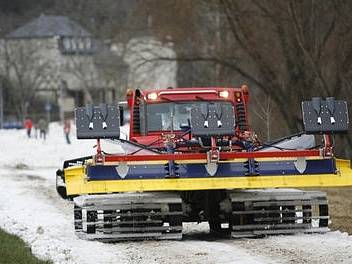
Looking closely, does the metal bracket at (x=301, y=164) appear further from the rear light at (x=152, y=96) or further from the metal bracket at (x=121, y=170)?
the rear light at (x=152, y=96)

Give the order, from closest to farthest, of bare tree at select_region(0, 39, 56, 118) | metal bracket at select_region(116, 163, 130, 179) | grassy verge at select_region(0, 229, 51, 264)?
grassy verge at select_region(0, 229, 51, 264) < metal bracket at select_region(116, 163, 130, 179) < bare tree at select_region(0, 39, 56, 118)

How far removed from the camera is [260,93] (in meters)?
36.7

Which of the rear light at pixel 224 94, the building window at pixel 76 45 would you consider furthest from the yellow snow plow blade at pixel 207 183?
the building window at pixel 76 45

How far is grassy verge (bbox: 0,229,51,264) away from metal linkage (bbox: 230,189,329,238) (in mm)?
3096

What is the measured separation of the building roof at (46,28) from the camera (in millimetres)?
111375

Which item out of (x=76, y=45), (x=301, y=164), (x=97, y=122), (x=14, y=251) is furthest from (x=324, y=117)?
(x=76, y=45)

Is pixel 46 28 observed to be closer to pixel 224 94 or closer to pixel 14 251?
pixel 224 94

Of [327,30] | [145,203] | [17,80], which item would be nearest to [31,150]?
[327,30]

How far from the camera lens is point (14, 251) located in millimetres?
12289

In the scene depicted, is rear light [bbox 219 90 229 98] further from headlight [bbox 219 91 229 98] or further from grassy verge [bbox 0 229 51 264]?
grassy verge [bbox 0 229 51 264]

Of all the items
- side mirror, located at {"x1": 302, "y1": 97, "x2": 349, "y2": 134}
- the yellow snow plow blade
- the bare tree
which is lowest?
the yellow snow plow blade

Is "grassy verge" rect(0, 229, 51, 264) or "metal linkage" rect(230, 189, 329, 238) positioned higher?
"metal linkage" rect(230, 189, 329, 238)

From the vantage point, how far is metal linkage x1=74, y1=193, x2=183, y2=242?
13.6m

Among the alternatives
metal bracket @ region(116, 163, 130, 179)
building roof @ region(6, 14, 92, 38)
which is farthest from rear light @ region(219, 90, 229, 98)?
building roof @ region(6, 14, 92, 38)
